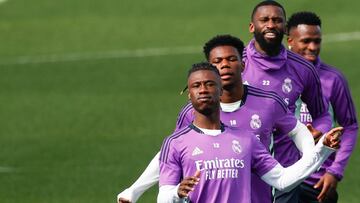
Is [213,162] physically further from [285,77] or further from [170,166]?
[285,77]

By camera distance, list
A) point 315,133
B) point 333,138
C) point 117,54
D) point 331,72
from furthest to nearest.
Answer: point 117,54, point 331,72, point 315,133, point 333,138

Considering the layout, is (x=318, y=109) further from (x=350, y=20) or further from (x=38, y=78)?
(x=350, y=20)

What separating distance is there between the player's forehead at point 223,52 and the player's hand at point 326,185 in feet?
8.04

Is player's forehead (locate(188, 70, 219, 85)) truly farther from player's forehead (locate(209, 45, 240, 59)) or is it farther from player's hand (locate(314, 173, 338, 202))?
player's hand (locate(314, 173, 338, 202))

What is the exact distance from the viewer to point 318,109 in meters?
12.5

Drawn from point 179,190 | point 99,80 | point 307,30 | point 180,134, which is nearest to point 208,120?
point 180,134

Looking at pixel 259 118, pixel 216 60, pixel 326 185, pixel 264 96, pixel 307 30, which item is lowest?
pixel 326 185

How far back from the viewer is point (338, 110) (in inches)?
529

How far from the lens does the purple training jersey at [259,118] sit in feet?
36.4

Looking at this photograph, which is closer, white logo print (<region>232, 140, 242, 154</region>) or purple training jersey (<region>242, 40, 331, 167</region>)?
white logo print (<region>232, 140, 242, 154</region>)

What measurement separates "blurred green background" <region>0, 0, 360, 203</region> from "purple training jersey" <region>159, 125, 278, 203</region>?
7.72 m

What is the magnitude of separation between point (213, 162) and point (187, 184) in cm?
54

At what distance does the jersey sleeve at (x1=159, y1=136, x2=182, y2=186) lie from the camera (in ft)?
33.8

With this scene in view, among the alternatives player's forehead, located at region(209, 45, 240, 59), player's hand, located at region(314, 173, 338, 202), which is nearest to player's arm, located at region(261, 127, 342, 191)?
player's forehead, located at region(209, 45, 240, 59)
